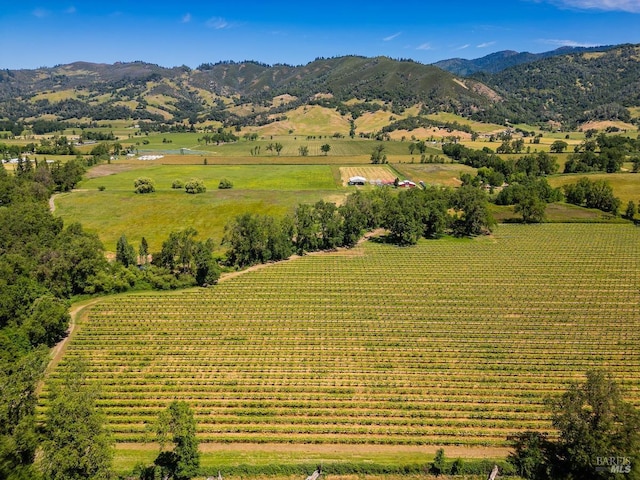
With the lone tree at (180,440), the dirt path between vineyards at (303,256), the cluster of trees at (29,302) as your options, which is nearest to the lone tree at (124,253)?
the cluster of trees at (29,302)

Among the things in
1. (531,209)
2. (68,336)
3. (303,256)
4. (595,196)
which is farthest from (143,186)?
(595,196)

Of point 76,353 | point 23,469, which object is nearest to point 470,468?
point 23,469

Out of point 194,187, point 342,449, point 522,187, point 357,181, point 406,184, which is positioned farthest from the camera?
point 357,181

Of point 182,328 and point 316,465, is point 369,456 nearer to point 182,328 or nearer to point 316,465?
point 316,465

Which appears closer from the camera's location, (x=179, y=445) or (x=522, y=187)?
(x=179, y=445)

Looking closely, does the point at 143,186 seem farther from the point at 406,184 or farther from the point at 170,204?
the point at 406,184

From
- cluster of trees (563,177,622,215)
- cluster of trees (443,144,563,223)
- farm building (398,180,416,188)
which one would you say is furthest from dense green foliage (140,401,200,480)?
farm building (398,180,416,188)
